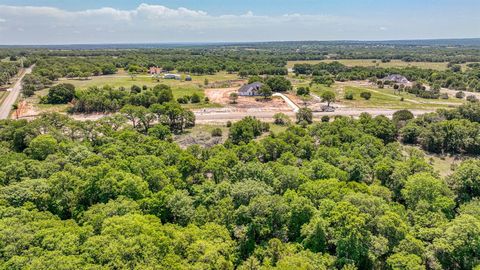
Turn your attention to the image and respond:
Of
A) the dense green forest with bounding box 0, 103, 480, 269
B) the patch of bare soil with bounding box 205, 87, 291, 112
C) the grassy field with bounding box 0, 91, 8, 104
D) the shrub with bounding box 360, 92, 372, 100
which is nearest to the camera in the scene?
the dense green forest with bounding box 0, 103, 480, 269

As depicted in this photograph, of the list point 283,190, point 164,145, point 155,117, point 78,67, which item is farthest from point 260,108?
point 78,67

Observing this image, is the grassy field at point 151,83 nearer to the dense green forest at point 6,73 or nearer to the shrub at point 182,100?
the shrub at point 182,100

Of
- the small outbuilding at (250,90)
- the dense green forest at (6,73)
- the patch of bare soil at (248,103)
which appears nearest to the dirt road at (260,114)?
the patch of bare soil at (248,103)

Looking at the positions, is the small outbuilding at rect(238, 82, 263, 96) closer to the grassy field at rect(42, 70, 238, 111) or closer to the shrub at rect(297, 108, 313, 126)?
the grassy field at rect(42, 70, 238, 111)

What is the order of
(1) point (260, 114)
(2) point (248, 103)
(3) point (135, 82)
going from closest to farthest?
(1) point (260, 114) < (2) point (248, 103) < (3) point (135, 82)

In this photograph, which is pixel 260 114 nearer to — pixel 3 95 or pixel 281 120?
pixel 281 120

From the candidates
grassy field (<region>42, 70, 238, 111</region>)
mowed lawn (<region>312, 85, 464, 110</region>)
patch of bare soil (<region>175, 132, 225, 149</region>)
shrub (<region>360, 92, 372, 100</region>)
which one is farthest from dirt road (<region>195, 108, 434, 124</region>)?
shrub (<region>360, 92, 372, 100</region>)

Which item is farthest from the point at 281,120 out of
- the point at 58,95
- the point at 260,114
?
the point at 58,95

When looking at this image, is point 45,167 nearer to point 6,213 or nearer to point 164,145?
point 6,213
